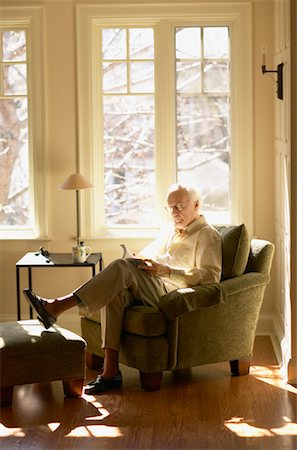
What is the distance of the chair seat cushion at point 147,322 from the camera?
4.96m

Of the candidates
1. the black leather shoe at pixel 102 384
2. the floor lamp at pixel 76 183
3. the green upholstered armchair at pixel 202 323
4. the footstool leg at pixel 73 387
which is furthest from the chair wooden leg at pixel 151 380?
the floor lamp at pixel 76 183

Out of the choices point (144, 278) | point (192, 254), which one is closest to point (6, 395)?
point (144, 278)

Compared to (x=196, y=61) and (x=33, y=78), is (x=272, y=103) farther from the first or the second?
(x=33, y=78)

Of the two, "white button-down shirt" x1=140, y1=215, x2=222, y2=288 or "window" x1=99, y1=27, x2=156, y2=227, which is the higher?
"window" x1=99, y1=27, x2=156, y2=227

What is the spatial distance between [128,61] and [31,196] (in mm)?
1184

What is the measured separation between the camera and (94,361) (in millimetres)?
5566

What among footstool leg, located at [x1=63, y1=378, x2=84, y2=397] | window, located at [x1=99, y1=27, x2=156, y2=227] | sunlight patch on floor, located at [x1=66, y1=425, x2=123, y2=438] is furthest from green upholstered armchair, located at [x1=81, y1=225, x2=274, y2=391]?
window, located at [x1=99, y1=27, x2=156, y2=227]

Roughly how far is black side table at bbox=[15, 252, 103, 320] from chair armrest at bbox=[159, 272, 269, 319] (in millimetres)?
938

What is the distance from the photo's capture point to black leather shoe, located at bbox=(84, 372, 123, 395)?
5086 mm

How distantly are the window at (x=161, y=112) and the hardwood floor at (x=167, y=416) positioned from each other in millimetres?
1388

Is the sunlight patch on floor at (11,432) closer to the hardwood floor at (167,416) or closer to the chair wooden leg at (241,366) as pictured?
the hardwood floor at (167,416)

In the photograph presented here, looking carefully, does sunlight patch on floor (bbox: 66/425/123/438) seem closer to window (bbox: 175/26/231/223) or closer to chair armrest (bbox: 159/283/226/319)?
chair armrest (bbox: 159/283/226/319)

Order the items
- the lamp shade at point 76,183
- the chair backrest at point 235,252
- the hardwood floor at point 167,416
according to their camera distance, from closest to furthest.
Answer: the hardwood floor at point 167,416 → the chair backrest at point 235,252 → the lamp shade at point 76,183

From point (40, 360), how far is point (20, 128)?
2111mm
